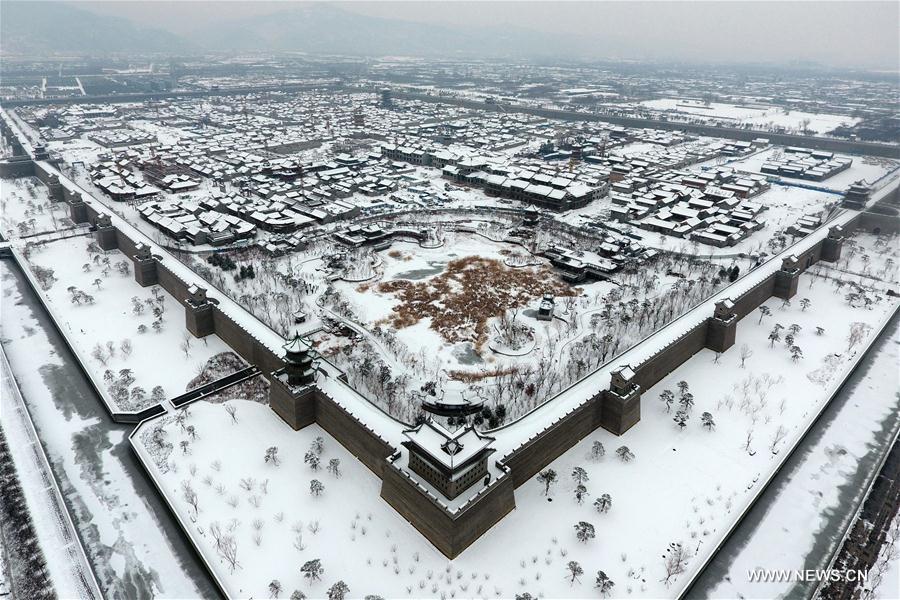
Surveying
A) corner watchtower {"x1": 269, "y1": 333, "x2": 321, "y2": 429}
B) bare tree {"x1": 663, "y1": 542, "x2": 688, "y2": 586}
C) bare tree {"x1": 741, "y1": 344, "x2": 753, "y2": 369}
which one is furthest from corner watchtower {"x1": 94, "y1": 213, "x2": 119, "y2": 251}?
bare tree {"x1": 741, "y1": 344, "x2": 753, "y2": 369}

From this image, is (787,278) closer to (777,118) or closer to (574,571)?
(574,571)

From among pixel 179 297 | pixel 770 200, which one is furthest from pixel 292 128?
pixel 770 200

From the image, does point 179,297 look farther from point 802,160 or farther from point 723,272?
point 802,160

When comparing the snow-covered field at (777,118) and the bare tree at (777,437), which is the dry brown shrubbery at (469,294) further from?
the snow-covered field at (777,118)

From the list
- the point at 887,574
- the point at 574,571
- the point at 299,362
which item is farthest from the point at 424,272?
the point at 887,574

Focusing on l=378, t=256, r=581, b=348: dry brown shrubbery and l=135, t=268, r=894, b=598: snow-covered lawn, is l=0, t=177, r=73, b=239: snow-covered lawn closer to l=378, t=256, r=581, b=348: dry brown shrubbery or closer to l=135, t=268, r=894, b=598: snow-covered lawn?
l=378, t=256, r=581, b=348: dry brown shrubbery

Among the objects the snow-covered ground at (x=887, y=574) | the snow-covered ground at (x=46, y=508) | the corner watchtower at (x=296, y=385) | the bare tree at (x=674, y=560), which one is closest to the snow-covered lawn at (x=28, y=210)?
the snow-covered ground at (x=46, y=508)
